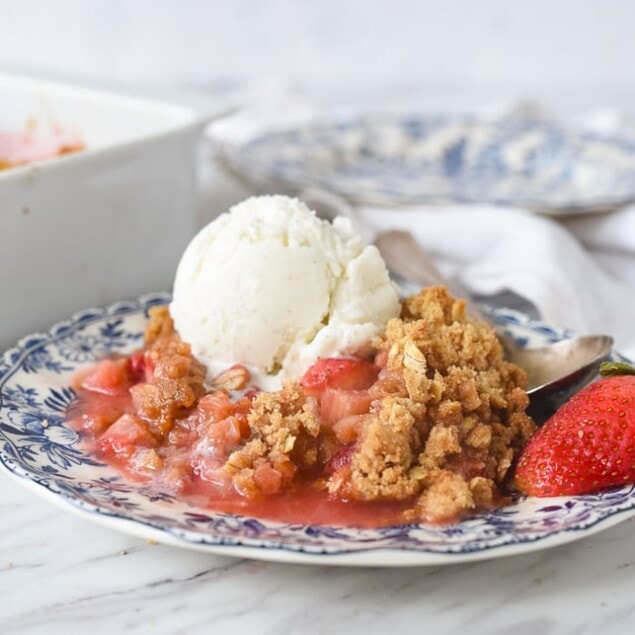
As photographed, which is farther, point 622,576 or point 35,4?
point 35,4

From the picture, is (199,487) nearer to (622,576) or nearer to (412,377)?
(412,377)

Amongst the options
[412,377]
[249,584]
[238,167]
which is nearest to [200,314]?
[412,377]

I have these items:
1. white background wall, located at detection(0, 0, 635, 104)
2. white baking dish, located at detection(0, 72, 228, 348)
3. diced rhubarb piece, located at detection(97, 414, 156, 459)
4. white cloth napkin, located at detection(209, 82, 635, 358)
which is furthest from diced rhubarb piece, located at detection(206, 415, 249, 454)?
white background wall, located at detection(0, 0, 635, 104)

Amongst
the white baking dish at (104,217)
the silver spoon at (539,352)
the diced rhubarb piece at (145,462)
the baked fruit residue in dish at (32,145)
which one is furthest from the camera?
the baked fruit residue in dish at (32,145)

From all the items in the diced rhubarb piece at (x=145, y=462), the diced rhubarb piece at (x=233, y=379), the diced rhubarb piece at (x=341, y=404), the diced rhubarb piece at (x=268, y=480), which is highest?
the diced rhubarb piece at (x=341, y=404)

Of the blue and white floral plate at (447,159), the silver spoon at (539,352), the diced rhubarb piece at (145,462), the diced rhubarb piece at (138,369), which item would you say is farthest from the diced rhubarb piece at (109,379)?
the blue and white floral plate at (447,159)

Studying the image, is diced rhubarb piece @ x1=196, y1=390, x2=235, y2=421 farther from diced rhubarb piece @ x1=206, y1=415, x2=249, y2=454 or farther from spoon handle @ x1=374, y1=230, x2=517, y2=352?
spoon handle @ x1=374, y1=230, x2=517, y2=352

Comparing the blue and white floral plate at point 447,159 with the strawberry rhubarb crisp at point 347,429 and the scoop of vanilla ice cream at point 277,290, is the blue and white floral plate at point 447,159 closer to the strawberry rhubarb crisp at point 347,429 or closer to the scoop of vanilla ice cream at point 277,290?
the scoop of vanilla ice cream at point 277,290
